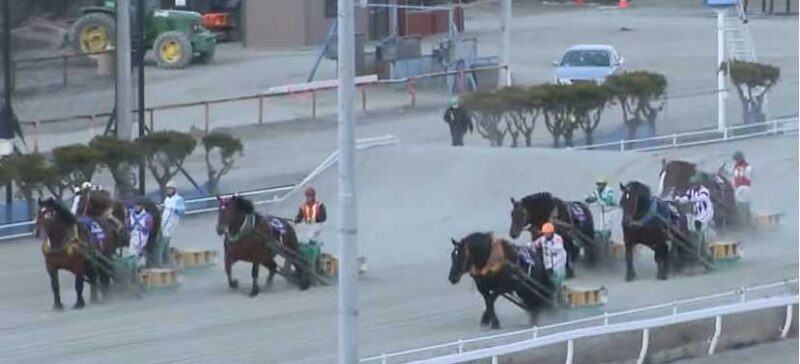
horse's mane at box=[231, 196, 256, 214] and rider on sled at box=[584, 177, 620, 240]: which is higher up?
horse's mane at box=[231, 196, 256, 214]

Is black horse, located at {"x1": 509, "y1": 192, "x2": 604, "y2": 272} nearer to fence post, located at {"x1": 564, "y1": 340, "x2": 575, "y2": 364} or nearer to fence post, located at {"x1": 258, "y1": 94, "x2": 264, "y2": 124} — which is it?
fence post, located at {"x1": 564, "y1": 340, "x2": 575, "y2": 364}

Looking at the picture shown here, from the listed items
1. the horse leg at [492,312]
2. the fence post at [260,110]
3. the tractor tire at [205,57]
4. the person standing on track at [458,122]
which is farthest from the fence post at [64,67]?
the tractor tire at [205,57]

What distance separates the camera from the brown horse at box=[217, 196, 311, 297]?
904 inches

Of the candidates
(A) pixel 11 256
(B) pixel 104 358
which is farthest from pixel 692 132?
(B) pixel 104 358

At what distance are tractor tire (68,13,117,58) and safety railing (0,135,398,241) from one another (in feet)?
22.5

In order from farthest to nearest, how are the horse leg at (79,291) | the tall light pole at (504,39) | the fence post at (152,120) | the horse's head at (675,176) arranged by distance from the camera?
the tall light pole at (504,39)
the fence post at (152,120)
the horse's head at (675,176)
the horse leg at (79,291)

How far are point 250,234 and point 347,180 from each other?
9.42 metres

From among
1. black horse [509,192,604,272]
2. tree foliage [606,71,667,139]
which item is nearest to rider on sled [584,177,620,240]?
black horse [509,192,604,272]

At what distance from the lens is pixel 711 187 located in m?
26.1

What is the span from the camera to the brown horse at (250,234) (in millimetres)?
22969

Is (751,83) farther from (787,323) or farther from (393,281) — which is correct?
(787,323)

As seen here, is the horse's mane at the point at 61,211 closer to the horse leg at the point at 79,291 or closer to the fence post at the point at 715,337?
the horse leg at the point at 79,291

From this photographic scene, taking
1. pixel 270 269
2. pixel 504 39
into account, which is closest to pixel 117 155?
pixel 270 269

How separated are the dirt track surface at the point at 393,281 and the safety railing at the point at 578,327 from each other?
113cm
